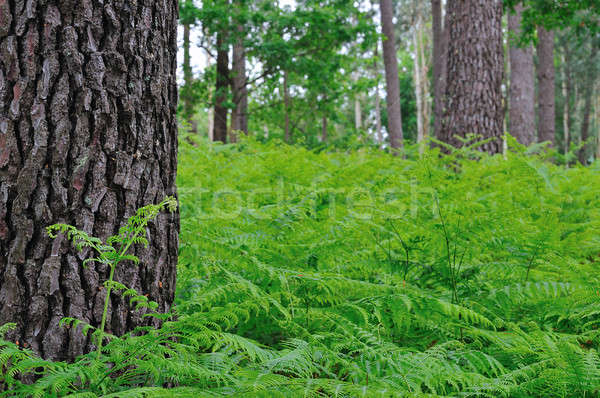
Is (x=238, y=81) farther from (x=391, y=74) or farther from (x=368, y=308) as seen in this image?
(x=368, y=308)

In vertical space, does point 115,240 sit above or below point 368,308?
above

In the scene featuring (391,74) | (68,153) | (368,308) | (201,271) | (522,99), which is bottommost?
(368,308)

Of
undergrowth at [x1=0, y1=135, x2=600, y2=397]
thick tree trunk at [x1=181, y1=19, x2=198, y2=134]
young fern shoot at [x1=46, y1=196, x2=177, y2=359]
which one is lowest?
undergrowth at [x1=0, y1=135, x2=600, y2=397]

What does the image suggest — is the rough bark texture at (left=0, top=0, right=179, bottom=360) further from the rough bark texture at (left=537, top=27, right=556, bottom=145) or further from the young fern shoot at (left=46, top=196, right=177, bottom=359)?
the rough bark texture at (left=537, top=27, right=556, bottom=145)

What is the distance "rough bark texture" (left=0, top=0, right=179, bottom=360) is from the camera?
1.45 m

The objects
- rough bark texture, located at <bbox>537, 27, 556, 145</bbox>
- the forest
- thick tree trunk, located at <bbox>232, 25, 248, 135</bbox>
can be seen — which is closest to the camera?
the forest

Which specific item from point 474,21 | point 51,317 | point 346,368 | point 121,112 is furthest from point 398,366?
point 474,21

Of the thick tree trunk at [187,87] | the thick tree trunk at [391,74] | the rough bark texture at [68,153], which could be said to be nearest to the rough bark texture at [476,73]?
the rough bark texture at [68,153]

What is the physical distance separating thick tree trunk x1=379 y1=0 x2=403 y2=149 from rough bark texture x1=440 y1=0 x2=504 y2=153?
7333mm

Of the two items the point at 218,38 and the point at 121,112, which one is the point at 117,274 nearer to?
the point at 121,112

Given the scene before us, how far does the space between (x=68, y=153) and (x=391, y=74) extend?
43.8 feet

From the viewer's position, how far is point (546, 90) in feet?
41.7

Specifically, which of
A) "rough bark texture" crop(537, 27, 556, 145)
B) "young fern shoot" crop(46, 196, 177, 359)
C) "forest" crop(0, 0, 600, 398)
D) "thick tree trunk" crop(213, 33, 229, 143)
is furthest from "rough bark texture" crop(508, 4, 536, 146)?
"young fern shoot" crop(46, 196, 177, 359)

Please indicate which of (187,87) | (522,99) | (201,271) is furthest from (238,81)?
(201,271)
